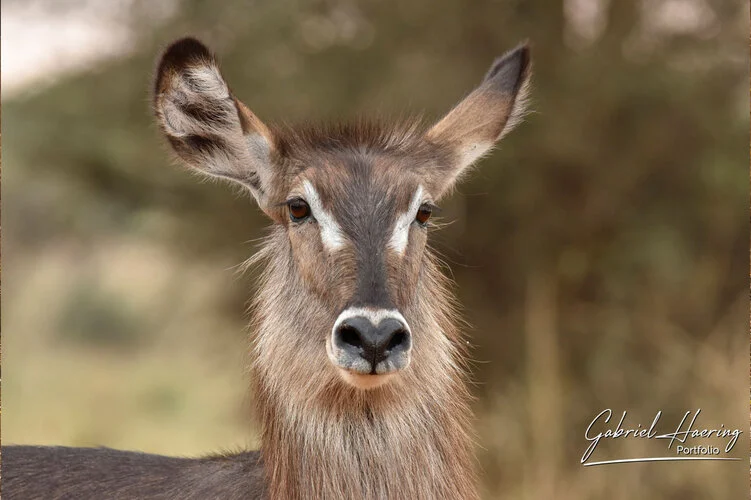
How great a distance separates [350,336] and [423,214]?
117cm

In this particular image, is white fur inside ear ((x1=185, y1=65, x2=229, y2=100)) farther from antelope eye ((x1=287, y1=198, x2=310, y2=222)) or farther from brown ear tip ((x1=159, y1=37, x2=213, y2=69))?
antelope eye ((x1=287, y1=198, x2=310, y2=222))

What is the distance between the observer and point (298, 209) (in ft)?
18.7

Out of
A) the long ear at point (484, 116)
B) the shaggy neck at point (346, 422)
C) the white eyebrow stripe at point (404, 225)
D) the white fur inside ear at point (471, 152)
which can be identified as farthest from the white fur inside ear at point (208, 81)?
the white fur inside ear at point (471, 152)

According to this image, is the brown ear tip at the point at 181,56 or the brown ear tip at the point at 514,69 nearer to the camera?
the brown ear tip at the point at 181,56

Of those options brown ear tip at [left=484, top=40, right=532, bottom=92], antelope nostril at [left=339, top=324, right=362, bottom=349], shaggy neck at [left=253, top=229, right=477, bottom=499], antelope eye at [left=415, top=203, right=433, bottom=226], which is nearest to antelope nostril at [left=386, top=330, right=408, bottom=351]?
antelope nostril at [left=339, top=324, right=362, bottom=349]

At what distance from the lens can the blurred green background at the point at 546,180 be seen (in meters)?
13.1

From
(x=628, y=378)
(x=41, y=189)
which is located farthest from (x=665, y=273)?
(x=41, y=189)

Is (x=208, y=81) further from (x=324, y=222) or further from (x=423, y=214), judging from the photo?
(x=423, y=214)

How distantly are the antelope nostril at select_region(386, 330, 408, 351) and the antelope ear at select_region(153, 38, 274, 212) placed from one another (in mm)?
1575

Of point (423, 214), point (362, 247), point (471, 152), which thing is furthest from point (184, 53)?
point (471, 152)

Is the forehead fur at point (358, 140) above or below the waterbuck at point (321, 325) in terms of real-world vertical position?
above

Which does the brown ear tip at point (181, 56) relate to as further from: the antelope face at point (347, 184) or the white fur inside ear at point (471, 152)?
the white fur inside ear at point (471, 152)

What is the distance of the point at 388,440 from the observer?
561cm

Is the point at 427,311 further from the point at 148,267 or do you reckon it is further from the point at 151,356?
the point at 151,356
